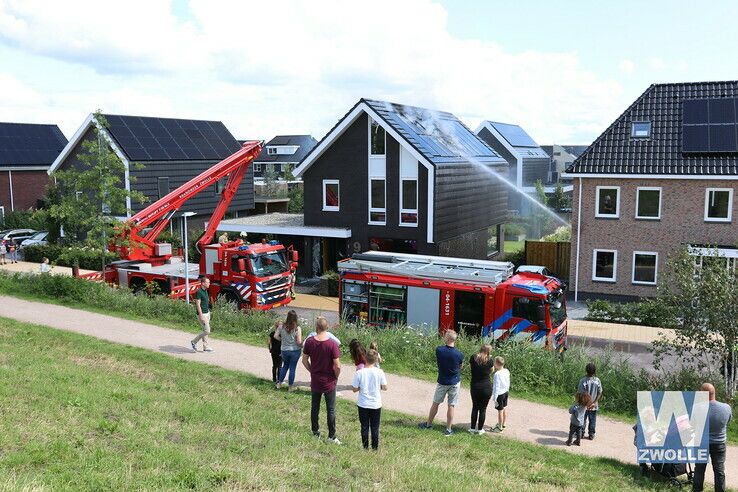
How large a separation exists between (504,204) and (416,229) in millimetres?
9997

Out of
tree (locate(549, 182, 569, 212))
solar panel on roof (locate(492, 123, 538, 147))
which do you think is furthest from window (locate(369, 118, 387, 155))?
tree (locate(549, 182, 569, 212))

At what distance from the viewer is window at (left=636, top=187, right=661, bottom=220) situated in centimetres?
2645

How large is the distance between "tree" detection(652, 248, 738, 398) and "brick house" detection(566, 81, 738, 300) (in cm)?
1192

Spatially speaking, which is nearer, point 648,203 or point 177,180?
point 648,203

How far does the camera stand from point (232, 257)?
22281 millimetres

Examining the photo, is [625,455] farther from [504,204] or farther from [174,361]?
[504,204]

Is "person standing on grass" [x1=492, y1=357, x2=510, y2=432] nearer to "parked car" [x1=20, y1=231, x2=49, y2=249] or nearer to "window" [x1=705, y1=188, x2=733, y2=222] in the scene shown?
"window" [x1=705, y1=188, x2=733, y2=222]

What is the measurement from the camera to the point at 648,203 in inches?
1049

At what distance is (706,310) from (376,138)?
1789 cm

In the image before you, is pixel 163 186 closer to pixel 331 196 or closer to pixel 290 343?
pixel 331 196

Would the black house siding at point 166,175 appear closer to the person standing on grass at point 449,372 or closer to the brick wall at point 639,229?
the brick wall at point 639,229

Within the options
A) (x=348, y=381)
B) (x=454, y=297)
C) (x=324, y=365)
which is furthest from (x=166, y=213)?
(x=324, y=365)

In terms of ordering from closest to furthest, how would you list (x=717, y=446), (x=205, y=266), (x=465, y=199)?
1. (x=717, y=446)
2. (x=205, y=266)
3. (x=465, y=199)

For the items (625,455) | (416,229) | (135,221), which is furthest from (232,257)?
(625,455)
